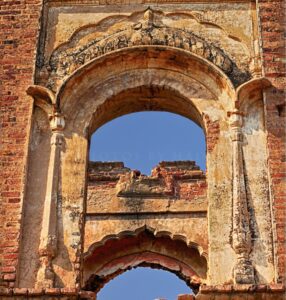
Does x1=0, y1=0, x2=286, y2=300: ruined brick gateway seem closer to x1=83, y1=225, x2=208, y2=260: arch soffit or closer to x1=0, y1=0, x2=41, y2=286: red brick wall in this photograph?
x1=0, y1=0, x2=41, y2=286: red brick wall

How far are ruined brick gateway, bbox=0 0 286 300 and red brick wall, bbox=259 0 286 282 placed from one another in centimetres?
1

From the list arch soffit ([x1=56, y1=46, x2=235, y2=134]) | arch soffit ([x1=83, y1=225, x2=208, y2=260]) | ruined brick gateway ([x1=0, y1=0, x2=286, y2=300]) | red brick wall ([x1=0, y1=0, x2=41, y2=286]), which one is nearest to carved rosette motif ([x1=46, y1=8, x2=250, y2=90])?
ruined brick gateway ([x1=0, y1=0, x2=286, y2=300])

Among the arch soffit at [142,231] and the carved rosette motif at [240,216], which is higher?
the arch soffit at [142,231]

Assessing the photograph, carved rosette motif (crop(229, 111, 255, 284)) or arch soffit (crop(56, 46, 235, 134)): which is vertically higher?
arch soffit (crop(56, 46, 235, 134))

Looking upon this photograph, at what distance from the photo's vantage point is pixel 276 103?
33.4ft

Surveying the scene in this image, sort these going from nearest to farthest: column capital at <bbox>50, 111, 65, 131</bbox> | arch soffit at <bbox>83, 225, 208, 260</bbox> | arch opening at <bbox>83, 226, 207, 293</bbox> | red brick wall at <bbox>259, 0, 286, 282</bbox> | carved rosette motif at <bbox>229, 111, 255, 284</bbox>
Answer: carved rosette motif at <bbox>229, 111, 255, 284</bbox> < red brick wall at <bbox>259, 0, 286, 282</bbox> < column capital at <bbox>50, 111, 65, 131</bbox> < arch soffit at <bbox>83, 225, 208, 260</bbox> < arch opening at <bbox>83, 226, 207, 293</bbox>

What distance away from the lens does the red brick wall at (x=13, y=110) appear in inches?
373

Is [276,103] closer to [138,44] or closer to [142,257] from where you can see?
[138,44]

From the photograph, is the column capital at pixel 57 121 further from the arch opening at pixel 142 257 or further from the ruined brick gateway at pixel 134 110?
the arch opening at pixel 142 257

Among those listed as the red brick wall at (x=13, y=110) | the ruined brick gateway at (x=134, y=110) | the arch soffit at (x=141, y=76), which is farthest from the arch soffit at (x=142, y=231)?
the red brick wall at (x=13, y=110)

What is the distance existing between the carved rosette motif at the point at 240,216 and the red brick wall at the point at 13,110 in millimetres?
2518

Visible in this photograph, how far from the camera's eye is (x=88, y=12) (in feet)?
36.8

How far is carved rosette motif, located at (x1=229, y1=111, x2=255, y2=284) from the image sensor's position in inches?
357

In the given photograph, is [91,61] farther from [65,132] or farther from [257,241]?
[257,241]
